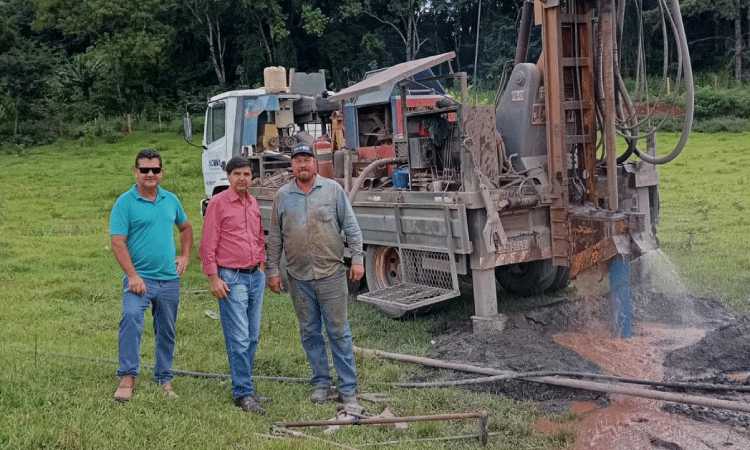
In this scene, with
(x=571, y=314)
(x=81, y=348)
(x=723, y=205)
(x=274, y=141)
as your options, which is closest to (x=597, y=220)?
(x=571, y=314)

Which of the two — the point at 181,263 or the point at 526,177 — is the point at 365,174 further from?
the point at 181,263

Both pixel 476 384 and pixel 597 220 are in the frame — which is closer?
pixel 476 384

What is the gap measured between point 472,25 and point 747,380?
33920 mm

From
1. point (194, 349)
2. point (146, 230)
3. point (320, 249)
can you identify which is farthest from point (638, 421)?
point (194, 349)

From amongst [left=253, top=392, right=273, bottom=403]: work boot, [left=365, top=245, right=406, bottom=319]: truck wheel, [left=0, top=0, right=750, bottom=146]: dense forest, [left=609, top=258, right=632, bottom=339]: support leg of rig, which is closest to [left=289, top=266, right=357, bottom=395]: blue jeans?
[left=253, top=392, right=273, bottom=403]: work boot

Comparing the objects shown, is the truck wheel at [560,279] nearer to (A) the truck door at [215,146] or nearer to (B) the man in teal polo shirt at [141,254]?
(B) the man in teal polo shirt at [141,254]

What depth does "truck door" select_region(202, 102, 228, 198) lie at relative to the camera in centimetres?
1355

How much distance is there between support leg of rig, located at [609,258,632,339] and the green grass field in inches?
64.0

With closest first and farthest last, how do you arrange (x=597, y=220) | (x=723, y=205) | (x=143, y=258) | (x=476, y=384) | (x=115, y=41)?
(x=143, y=258), (x=476, y=384), (x=597, y=220), (x=723, y=205), (x=115, y=41)

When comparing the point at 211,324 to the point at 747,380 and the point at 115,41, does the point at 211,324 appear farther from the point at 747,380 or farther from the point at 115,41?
the point at 115,41

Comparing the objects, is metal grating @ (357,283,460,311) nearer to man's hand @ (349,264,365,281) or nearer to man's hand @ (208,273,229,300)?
man's hand @ (349,264,365,281)

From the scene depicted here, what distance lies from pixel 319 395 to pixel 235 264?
3.66 ft

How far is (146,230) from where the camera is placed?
5609 mm

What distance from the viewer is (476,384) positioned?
20.6 feet
